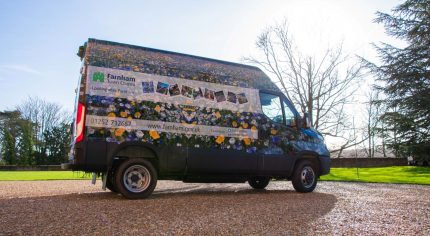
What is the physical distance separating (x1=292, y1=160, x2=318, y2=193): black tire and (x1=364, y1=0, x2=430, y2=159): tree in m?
17.5

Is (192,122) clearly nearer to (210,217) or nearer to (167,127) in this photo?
(167,127)

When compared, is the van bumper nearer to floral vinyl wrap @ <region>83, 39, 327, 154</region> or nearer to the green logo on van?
floral vinyl wrap @ <region>83, 39, 327, 154</region>

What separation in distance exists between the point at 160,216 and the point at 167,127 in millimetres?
2560

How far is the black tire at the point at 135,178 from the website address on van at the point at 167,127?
694mm

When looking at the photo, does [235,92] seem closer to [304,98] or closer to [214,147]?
[214,147]

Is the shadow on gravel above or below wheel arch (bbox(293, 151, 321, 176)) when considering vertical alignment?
below

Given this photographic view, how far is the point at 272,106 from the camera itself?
8.98m

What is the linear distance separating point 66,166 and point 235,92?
153 inches

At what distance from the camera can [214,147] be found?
796cm

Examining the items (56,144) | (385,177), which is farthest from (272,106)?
(56,144)

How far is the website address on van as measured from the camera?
6789mm

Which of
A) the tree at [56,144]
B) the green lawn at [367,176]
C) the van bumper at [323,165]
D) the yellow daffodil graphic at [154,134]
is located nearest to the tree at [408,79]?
the green lawn at [367,176]

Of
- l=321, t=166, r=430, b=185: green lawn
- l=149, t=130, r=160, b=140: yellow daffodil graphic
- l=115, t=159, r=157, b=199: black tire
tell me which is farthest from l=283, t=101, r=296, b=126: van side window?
l=321, t=166, r=430, b=185: green lawn

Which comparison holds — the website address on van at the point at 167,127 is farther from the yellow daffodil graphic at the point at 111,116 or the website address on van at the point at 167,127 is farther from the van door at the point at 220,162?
the van door at the point at 220,162
